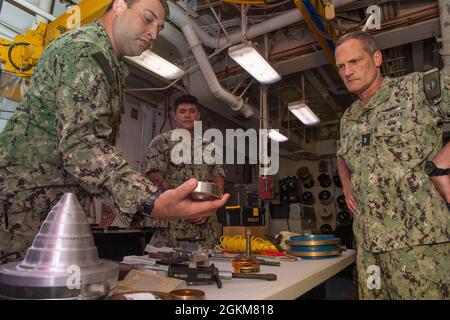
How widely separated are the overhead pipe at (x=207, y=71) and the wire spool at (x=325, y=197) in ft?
15.6

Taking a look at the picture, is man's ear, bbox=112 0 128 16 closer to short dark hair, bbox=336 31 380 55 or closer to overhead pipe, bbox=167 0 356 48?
short dark hair, bbox=336 31 380 55

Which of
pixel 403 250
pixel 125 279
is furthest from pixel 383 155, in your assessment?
pixel 125 279

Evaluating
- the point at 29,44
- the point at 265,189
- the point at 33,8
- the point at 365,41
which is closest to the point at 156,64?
the point at 33,8

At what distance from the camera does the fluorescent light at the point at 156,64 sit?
11.2 feet

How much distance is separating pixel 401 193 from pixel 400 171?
0.10 m

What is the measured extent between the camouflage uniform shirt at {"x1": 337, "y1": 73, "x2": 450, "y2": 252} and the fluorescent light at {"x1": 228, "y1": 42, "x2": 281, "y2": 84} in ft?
6.05

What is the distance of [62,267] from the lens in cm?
58

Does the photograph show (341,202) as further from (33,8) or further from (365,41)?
(33,8)

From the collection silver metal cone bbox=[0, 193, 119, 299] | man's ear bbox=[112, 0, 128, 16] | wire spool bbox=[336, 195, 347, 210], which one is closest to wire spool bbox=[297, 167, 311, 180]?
wire spool bbox=[336, 195, 347, 210]

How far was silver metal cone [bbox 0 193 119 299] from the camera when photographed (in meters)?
0.56

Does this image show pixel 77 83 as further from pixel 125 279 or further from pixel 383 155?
pixel 383 155

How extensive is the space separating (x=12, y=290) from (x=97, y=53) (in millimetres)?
640

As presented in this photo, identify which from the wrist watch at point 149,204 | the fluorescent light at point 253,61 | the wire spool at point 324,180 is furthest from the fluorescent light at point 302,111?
the wrist watch at point 149,204

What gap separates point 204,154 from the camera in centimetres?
287
